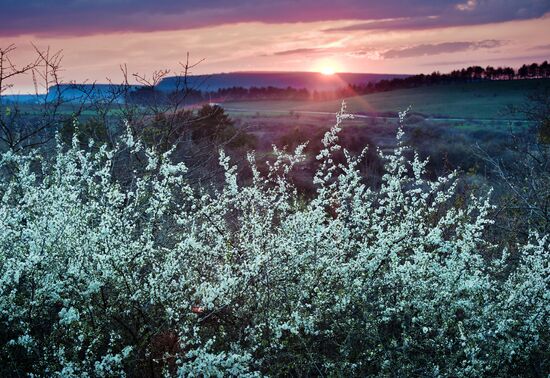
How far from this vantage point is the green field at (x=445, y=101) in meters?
77.4

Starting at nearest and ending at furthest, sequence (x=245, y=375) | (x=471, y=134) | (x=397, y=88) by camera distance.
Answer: (x=245, y=375)
(x=471, y=134)
(x=397, y=88)

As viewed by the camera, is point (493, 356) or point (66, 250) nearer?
point (493, 356)

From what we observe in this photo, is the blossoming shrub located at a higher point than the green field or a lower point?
lower

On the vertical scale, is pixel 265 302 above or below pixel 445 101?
below

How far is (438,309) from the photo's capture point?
17.3 ft

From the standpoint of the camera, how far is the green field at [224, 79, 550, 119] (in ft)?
254

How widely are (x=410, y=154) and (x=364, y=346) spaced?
28.1m

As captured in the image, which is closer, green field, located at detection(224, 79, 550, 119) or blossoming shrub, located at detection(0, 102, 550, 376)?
blossoming shrub, located at detection(0, 102, 550, 376)

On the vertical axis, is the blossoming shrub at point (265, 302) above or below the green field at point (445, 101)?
below

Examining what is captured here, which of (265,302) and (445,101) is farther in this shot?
(445,101)

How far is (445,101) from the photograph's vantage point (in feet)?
Answer: 291

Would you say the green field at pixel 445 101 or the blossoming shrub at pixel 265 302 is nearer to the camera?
the blossoming shrub at pixel 265 302

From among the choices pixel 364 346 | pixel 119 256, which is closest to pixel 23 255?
pixel 119 256

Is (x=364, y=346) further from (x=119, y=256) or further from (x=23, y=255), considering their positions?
(x=23, y=255)
